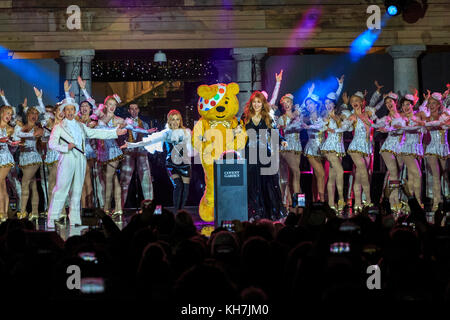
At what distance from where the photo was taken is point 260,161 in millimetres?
9086

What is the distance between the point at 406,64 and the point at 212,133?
21.4 ft

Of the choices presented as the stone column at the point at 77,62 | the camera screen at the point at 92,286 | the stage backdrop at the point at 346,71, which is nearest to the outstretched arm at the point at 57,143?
the camera screen at the point at 92,286

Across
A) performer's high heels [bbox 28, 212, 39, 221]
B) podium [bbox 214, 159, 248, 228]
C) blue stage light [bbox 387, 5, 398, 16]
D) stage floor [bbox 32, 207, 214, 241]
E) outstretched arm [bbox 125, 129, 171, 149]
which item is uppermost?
blue stage light [bbox 387, 5, 398, 16]

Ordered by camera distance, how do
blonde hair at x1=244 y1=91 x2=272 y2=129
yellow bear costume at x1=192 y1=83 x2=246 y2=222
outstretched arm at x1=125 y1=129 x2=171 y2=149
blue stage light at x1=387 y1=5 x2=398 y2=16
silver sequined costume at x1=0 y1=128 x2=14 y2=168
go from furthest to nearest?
1. blue stage light at x1=387 y1=5 x2=398 y2=16
2. silver sequined costume at x1=0 y1=128 x2=14 y2=168
3. outstretched arm at x1=125 y1=129 x2=171 y2=149
4. blonde hair at x1=244 y1=91 x2=272 y2=129
5. yellow bear costume at x1=192 y1=83 x2=246 y2=222

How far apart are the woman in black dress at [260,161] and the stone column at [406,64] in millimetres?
5780

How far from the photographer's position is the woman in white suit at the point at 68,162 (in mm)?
8016

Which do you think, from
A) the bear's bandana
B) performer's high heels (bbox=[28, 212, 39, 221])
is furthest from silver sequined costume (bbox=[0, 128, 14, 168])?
the bear's bandana

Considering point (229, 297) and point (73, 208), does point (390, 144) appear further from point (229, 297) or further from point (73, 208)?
point (229, 297)

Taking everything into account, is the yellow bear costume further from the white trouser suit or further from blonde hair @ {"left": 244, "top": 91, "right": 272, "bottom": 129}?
the white trouser suit

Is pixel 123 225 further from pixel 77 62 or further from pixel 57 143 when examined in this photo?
pixel 77 62

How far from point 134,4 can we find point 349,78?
203 inches

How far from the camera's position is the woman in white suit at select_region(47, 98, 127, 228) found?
802cm

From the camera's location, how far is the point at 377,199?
12.2m

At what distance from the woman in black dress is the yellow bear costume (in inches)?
6.6
